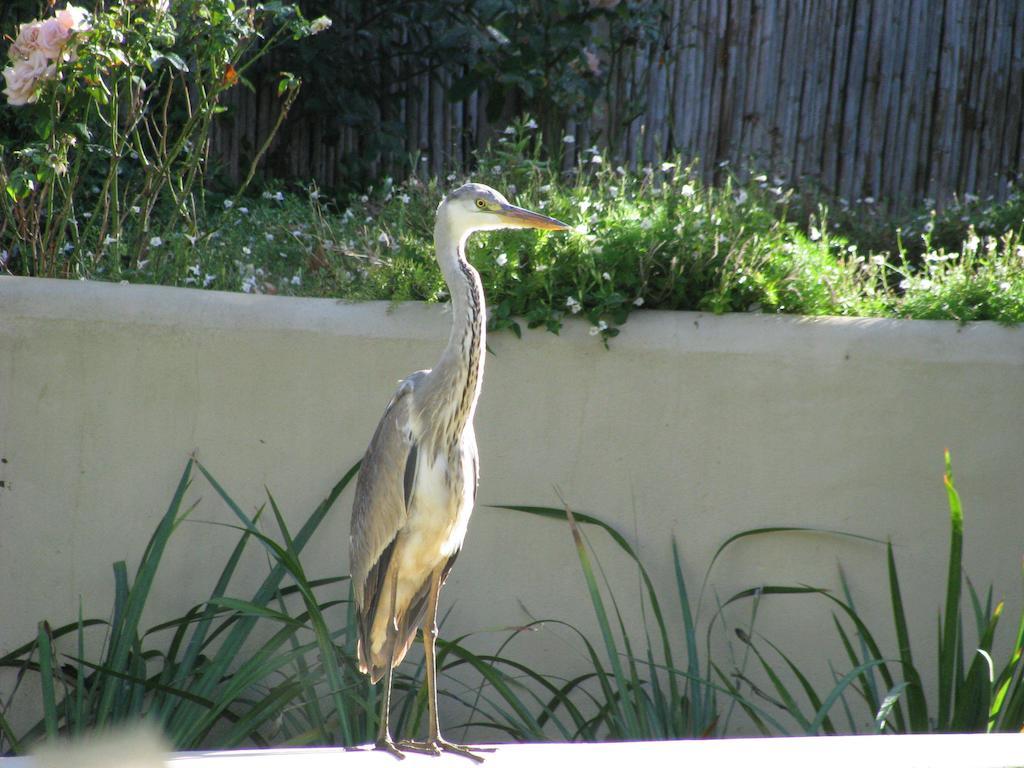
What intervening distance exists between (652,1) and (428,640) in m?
3.97

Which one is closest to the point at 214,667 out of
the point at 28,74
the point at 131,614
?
the point at 131,614

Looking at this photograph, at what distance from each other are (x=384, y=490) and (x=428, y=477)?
0.44ft

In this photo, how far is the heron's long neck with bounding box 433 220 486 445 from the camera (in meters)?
2.68

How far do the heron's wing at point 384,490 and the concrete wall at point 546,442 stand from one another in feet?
2.65

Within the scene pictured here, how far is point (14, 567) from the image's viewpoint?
3.79 m

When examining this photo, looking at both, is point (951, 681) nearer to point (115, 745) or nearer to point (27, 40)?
point (115, 745)

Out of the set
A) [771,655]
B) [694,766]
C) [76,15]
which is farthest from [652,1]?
[694,766]

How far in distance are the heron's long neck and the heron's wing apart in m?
0.11

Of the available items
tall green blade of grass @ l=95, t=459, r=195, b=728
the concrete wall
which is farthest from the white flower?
tall green blade of grass @ l=95, t=459, r=195, b=728

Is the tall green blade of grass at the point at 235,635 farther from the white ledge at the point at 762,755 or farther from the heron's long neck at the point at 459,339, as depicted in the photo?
the heron's long neck at the point at 459,339

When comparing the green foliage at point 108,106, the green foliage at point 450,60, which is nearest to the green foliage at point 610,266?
the green foliage at point 108,106

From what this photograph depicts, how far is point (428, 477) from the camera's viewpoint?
110 inches

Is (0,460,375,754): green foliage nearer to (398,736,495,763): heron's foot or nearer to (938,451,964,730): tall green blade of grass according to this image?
(398,736,495,763): heron's foot

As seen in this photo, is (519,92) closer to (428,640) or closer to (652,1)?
(652,1)
